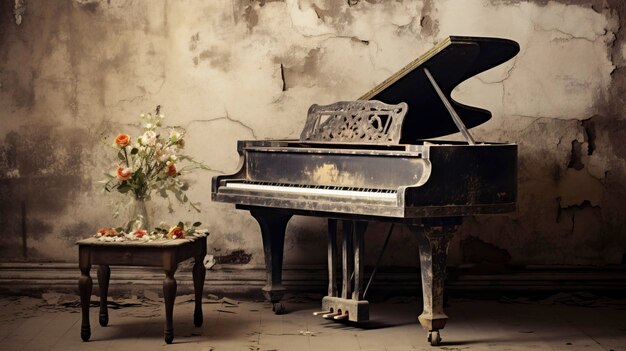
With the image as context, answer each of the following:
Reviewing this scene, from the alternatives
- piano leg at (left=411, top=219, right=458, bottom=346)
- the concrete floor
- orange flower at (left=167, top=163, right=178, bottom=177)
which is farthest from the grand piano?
orange flower at (left=167, top=163, right=178, bottom=177)

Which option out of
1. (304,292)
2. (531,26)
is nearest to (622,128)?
(531,26)

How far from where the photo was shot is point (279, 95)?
642cm

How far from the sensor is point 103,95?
21.2ft

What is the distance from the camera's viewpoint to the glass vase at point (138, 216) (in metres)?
5.28

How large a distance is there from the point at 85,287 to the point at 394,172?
170 cm

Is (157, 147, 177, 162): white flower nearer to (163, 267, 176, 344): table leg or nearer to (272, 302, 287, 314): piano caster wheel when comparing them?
(163, 267, 176, 344): table leg

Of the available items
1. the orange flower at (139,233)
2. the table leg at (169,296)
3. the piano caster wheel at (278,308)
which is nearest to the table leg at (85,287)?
the orange flower at (139,233)

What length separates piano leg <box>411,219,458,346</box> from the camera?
4.97m

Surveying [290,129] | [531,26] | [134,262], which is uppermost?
[531,26]

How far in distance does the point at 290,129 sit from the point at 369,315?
4.46 ft

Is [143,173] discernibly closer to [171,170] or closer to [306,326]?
[171,170]

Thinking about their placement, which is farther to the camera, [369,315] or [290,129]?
[290,129]

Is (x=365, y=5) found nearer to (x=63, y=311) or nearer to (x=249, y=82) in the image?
(x=249, y=82)

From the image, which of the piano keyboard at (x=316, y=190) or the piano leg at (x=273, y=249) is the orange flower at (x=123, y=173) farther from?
the piano leg at (x=273, y=249)
